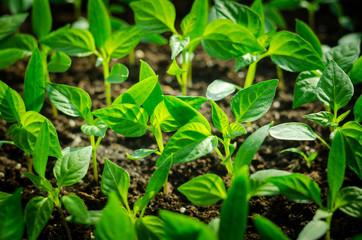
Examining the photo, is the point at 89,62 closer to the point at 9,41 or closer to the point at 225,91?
the point at 9,41

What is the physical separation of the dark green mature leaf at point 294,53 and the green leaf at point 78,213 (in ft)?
2.03

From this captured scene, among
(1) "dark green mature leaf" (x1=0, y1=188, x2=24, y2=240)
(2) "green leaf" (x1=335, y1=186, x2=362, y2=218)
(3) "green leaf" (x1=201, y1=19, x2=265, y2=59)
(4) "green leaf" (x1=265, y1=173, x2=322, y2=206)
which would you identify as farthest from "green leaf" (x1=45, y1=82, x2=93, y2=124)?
(2) "green leaf" (x1=335, y1=186, x2=362, y2=218)

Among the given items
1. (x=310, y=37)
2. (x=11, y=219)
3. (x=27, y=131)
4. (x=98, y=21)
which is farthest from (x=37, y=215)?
(x=310, y=37)

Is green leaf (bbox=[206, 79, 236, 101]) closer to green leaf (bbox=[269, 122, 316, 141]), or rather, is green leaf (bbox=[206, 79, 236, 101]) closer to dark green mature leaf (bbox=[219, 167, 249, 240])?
green leaf (bbox=[269, 122, 316, 141])

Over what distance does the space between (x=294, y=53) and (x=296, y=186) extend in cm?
39

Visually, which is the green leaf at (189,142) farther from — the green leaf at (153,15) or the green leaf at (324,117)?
the green leaf at (153,15)

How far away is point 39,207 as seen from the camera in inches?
28.8

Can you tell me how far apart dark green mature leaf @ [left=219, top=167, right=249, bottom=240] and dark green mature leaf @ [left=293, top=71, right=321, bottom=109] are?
0.36 meters

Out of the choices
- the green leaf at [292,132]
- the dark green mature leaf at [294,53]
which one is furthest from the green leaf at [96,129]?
the dark green mature leaf at [294,53]

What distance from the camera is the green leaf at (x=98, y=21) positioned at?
102 centimetres

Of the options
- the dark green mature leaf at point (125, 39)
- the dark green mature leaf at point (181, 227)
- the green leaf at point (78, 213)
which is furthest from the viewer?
the dark green mature leaf at point (125, 39)

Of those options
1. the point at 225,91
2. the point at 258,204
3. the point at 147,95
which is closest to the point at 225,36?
the point at 225,91

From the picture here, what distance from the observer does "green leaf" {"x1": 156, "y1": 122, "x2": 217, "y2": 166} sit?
2.44 feet

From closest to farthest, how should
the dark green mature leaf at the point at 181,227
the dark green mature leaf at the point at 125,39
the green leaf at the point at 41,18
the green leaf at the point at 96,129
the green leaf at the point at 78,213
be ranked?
the dark green mature leaf at the point at 181,227 < the green leaf at the point at 78,213 < the green leaf at the point at 96,129 < the dark green mature leaf at the point at 125,39 < the green leaf at the point at 41,18
